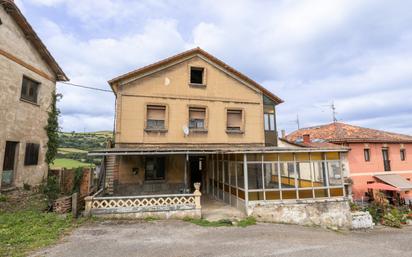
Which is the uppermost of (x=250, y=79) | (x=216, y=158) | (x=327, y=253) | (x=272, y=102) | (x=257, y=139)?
(x=250, y=79)

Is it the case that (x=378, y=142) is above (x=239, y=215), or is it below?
above

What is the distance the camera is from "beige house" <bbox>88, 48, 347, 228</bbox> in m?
10.6

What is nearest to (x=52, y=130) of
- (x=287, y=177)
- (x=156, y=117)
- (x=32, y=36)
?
(x=32, y=36)

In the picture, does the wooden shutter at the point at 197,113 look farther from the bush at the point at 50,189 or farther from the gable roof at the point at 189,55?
the bush at the point at 50,189

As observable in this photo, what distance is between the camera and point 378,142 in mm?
21594

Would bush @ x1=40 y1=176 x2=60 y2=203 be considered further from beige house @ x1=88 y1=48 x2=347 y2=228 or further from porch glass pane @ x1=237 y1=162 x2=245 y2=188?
porch glass pane @ x1=237 y1=162 x2=245 y2=188

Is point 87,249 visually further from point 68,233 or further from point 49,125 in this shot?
point 49,125

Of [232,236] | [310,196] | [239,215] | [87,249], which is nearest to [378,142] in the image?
[310,196]

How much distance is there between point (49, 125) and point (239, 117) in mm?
12260

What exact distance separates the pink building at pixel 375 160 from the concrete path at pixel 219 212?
13.3 meters

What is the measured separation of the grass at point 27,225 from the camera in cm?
637

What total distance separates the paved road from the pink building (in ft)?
41.8

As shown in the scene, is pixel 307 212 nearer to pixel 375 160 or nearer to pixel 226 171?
pixel 226 171

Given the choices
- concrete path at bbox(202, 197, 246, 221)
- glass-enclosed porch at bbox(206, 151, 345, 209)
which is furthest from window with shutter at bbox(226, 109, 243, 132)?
concrete path at bbox(202, 197, 246, 221)
